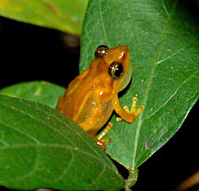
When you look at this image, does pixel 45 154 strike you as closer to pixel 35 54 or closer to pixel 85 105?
pixel 85 105

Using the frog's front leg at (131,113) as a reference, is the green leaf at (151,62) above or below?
above

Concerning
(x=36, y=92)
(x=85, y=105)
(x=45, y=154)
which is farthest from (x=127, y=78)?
(x=45, y=154)

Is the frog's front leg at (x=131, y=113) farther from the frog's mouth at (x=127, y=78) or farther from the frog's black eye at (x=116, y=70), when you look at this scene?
the frog's black eye at (x=116, y=70)

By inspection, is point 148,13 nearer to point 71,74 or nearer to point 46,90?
point 46,90

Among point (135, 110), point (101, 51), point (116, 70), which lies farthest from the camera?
point (116, 70)

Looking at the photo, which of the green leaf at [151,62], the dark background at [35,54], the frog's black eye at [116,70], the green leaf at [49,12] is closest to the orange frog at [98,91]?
the frog's black eye at [116,70]

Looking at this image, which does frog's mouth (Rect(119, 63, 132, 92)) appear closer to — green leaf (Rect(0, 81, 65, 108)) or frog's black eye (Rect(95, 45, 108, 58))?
frog's black eye (Rect(95, 45, 108, 58))
